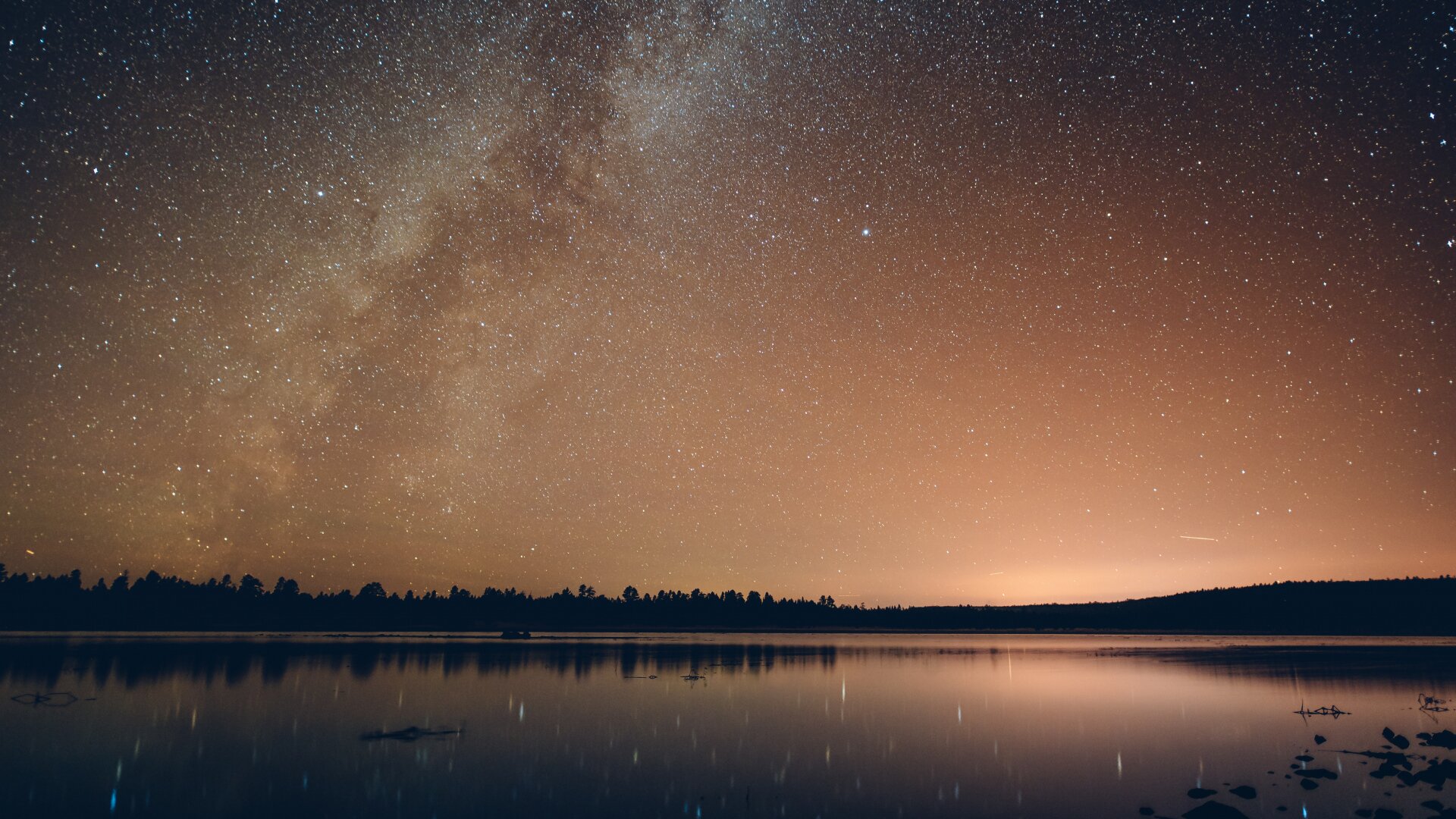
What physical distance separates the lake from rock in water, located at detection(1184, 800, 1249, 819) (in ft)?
0.34

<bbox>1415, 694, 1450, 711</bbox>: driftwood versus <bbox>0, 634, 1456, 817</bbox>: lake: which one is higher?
<bbox>1415, 694, 1450, 711</bbox>: driftwood

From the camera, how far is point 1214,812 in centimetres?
1266

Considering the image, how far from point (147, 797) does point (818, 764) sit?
14.0 m

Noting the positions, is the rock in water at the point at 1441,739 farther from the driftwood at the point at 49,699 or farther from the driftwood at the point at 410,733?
the driftwood at the point at 49,699

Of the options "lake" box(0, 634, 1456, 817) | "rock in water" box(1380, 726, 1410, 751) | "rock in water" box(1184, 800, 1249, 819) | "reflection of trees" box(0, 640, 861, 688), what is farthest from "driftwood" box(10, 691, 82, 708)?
"rock in water" box(1380, 726, 1410, 751)

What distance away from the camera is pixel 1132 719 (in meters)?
26.6

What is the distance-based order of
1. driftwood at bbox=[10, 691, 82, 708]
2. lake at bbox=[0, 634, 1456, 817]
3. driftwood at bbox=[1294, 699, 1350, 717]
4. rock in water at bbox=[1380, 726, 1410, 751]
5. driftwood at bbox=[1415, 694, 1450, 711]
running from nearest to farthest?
lake at bbox=[0, 634, 1456, 817], rock in water at bbox=[1380, 726, 1410, 751], driftwood at bbox=[1294, 699, 1350, 717], driftwood at bbox=[1415, 694, 1450, 711], driftwood at bbox=[10, 691, 82, 708]

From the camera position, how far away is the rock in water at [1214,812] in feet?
40.9

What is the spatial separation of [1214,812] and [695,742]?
12646mm

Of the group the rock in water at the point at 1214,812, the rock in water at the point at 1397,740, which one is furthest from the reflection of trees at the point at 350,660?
the rock in water at the point at 1214,812

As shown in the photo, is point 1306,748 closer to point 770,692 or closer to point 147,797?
point 770,692

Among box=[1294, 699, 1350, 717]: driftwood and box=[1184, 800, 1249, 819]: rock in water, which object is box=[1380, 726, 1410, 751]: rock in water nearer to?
box=[1294, 699, 1350, 717]: driftwood

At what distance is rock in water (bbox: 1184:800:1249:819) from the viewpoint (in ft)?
40.9

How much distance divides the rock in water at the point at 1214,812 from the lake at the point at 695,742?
4.1 inches
